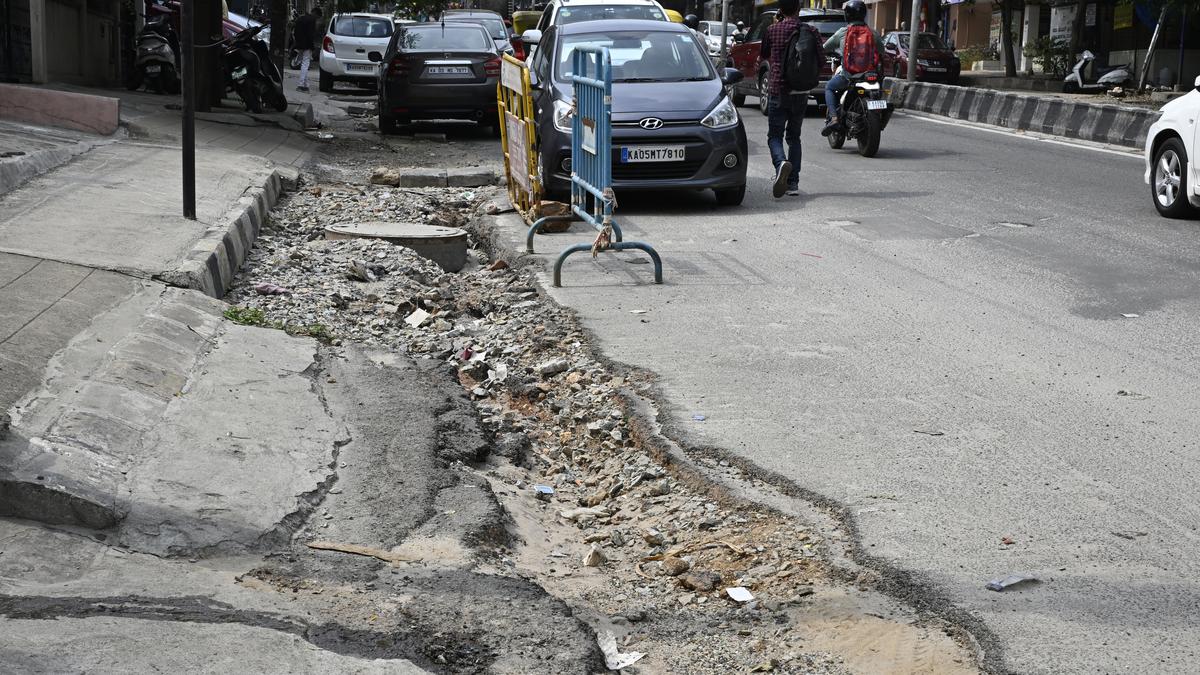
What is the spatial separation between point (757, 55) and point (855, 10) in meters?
10.8

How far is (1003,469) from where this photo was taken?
488cm

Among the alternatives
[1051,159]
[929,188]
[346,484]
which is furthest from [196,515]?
[1051,159]

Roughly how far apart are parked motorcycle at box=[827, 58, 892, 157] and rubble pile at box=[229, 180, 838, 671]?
6.07m

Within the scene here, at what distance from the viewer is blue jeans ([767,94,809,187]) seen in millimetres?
12602

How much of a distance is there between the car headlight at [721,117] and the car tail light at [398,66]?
7685 mm

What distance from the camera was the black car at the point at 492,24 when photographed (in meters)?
21.2

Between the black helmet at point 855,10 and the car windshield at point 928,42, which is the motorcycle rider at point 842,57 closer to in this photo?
the black helmet at point 855,10

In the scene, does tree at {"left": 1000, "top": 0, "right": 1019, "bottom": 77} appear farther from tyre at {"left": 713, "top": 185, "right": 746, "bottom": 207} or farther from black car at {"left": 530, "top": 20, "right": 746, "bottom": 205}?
tyre at {"left": 713, "top": 185, "right": 746, "bottom": 207}

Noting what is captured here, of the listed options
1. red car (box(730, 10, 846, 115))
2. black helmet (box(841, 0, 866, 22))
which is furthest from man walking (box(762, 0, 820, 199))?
red car (box(730, 10, 846, 115))

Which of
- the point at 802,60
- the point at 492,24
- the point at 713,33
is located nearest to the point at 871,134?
the point at 802,60

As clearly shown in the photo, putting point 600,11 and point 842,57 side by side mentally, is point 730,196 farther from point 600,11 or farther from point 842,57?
point 600,11

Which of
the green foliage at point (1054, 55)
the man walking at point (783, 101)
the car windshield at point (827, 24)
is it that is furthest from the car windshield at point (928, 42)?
the man walking at point (783, 101)

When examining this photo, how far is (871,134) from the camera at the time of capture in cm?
1599

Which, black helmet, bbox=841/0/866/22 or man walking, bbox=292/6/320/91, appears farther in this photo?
man walking, bbox=292/6/320/91
